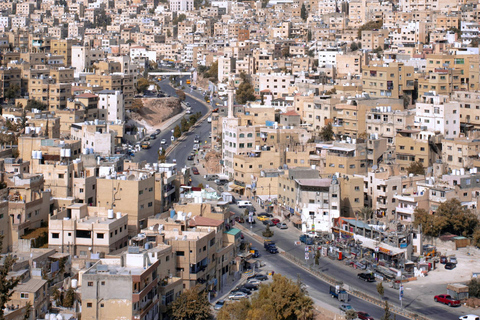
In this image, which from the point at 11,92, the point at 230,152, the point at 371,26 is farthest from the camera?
→ the point at 371,26

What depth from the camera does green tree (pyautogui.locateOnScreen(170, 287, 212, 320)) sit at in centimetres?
2539

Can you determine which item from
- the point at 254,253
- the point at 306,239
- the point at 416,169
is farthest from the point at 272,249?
the point at 416,169

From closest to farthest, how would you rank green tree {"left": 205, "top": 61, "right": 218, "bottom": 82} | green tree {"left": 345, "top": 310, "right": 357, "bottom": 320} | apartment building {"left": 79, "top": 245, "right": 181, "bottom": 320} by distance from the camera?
1. apartment building {"left": 79, "top": 245, "right": 181, "bottom": 320}
2. green tree {"left": 345, "top": 310, "right": 357, "bottom": 320}
3. green tree {"left": 205, "top": 61, "right": 218, "bottom": 82}

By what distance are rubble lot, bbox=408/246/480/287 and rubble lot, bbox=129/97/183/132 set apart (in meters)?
24.9

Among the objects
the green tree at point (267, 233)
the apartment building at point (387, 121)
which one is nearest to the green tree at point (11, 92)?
the apartment building at point (387, 121)

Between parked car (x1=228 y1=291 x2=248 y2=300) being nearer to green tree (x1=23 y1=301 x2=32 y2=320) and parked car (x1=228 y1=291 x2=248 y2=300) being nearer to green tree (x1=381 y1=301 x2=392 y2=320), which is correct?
green tree (x1=381 y1=301 x2=392 y2=320)

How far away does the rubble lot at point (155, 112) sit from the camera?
182 feet

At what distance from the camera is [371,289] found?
96.8 feet

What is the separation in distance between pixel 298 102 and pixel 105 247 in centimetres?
2201

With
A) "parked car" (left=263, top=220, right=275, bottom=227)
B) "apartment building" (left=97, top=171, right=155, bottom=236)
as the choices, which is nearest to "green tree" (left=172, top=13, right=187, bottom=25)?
"parked car" (left=263, top=220, right=275, bottom=227)

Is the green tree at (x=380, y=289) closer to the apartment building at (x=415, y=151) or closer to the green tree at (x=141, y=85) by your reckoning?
the apartment building at (x=415, y=151)

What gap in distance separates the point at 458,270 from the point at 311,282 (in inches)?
200

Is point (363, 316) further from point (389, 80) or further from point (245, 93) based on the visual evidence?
point (245, 93)

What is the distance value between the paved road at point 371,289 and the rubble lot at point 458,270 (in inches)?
46.6
